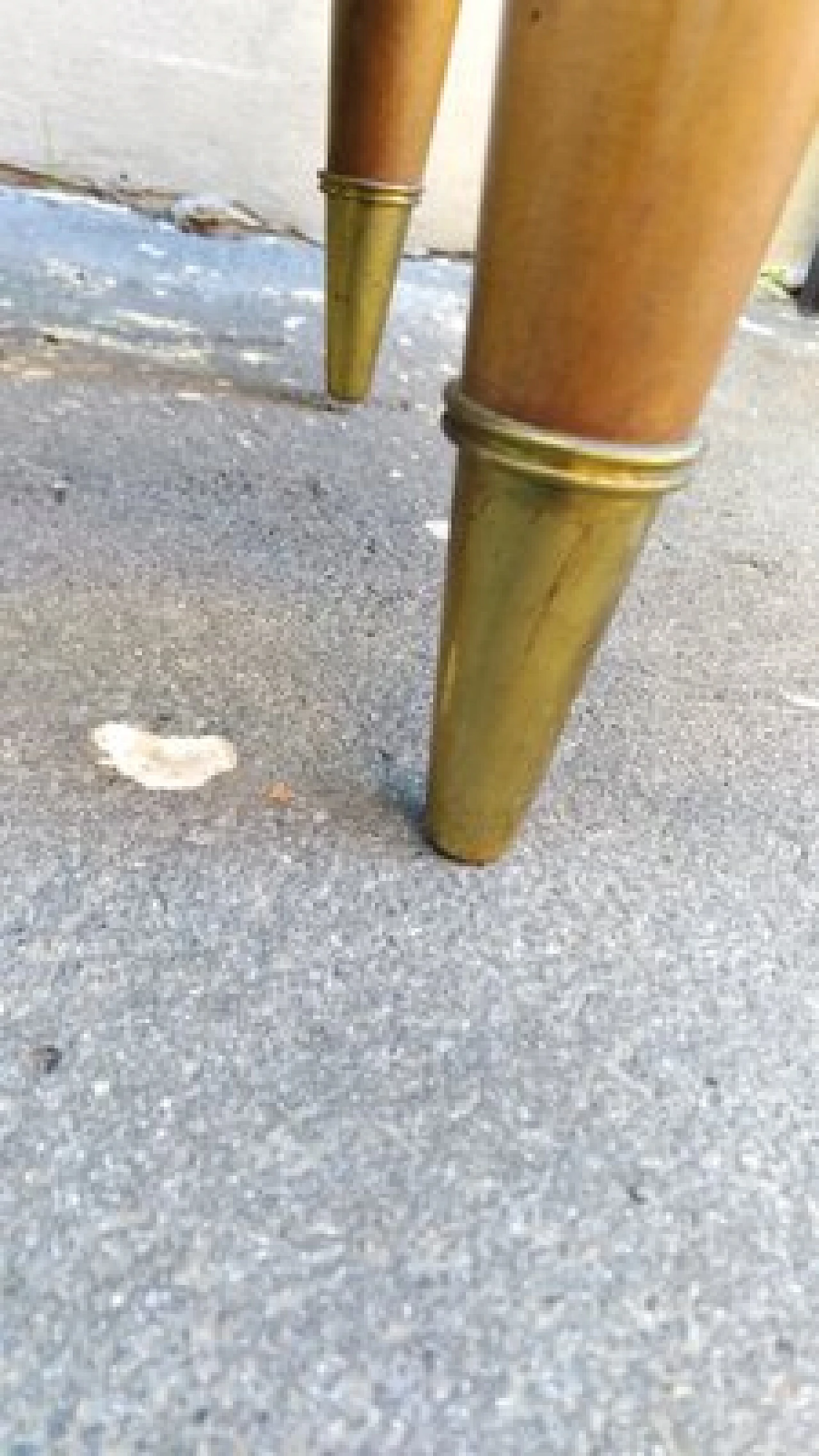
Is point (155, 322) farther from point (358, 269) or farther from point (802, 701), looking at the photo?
point (802, 701)

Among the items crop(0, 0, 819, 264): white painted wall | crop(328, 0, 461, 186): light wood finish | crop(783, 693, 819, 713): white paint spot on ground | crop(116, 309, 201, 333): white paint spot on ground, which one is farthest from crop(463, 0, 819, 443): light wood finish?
crop(0, 0, 819, 264): white painted wall

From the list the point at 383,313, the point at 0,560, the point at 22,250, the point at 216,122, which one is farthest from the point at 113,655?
the point at 216,122

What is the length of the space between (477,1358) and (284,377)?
2.70 ft

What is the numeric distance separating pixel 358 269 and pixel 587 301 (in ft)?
1.89

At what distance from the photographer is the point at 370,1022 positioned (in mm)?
390

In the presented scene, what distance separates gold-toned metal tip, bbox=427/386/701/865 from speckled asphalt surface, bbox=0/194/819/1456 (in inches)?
1.4

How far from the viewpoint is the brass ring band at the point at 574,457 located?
0.39m

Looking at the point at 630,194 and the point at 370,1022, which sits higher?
the point at 630,194

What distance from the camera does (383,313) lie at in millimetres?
925

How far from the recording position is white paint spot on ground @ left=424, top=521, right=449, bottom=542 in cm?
77

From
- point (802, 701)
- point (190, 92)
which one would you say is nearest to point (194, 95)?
point (190, 92)

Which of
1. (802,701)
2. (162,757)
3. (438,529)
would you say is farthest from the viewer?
(438,529)

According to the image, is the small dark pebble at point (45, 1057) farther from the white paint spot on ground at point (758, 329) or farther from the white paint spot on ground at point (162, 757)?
the white paint spot on ground at point (758, 329)

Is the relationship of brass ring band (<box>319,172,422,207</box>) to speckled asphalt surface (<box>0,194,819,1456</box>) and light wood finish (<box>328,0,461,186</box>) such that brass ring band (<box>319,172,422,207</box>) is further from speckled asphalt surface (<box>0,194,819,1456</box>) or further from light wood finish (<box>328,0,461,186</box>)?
speckled asphalt surface (<box>0,194,819,1456</box>)
